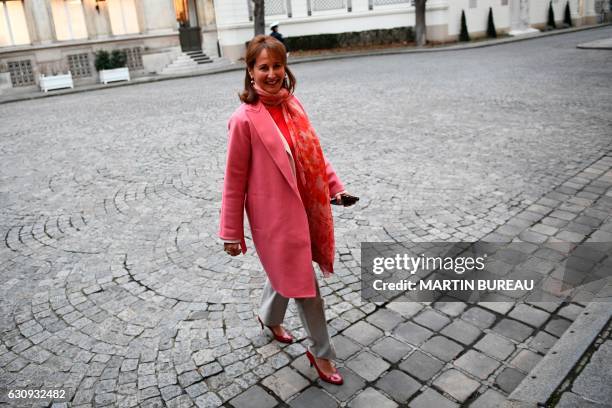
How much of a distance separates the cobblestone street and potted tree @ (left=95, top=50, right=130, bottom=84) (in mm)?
13111

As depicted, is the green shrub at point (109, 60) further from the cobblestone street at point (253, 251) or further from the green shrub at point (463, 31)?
the green shrub at point (463, 31)

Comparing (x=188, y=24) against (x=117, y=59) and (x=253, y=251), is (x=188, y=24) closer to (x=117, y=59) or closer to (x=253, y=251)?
(x=117, y=59)

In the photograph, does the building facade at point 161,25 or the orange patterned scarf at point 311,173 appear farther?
the building facade at point 161,25

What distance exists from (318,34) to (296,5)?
76.3 inches

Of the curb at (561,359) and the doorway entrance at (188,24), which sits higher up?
the doorway entrance at (188,24)

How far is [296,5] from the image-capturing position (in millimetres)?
27750

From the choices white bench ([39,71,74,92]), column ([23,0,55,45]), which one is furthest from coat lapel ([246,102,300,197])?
column ([23,0,55,45])

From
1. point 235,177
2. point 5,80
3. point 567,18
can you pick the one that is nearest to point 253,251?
point 235,177

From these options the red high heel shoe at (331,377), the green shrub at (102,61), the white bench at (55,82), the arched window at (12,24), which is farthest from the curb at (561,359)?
the arched window at (12,24)

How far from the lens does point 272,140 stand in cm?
271

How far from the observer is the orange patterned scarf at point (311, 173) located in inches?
110

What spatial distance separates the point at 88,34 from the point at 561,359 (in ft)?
86.4

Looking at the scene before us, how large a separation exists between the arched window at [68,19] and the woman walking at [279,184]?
25.2 metres

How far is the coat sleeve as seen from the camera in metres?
2.74
